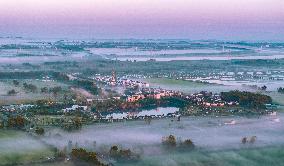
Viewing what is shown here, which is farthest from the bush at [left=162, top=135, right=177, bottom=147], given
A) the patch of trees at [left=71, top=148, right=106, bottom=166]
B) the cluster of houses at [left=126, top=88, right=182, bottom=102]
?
the cluster of houses at [left=126, top=88, right=182, bottom=102]

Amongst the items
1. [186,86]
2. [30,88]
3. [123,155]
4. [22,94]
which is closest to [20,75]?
[30,88]

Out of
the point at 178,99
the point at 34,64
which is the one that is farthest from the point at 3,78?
the point at 178,99

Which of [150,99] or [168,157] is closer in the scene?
[168,157]

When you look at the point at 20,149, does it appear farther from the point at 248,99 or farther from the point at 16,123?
the point at 248,99

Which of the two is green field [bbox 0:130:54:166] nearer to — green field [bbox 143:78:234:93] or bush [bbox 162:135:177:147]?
bush [bbox 162:135:177:147]

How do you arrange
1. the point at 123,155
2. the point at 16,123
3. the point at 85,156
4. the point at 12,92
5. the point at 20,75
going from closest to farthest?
the point at 85,156 < the point at 123,155 < the point at 16,123 < the point at 12,92 < the point at 20,75

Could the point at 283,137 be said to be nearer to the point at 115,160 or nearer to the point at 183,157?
the point at 183,157
